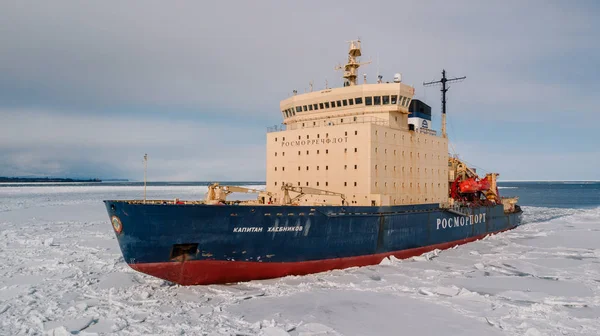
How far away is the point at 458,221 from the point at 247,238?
12.7m

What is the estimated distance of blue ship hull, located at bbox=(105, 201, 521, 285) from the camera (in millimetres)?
10477

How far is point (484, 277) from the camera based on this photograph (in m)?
12.8

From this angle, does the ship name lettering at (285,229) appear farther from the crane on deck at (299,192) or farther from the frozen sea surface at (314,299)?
the frozen sea surface at (314,299)

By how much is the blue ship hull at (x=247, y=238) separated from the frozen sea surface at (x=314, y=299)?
1.58 ft

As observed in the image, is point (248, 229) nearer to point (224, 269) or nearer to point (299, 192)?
point (224, 269)

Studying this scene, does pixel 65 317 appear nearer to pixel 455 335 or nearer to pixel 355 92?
pixel 455 335

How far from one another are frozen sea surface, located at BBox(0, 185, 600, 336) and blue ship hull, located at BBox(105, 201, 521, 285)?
48 cm

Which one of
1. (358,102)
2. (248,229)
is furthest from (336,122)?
(248,229)

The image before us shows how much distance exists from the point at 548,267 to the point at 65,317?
15.7 metres

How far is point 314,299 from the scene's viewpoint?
1007cm

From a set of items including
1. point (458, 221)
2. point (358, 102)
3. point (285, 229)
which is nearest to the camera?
point (285, 229)

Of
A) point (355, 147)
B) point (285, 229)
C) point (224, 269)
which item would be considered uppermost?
point (355, 147)

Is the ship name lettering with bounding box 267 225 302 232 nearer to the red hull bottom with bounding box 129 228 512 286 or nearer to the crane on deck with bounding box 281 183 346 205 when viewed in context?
the red hull bottom with bounding box 129 228 512 286

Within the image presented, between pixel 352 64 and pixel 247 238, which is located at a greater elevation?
pixel 352 64
